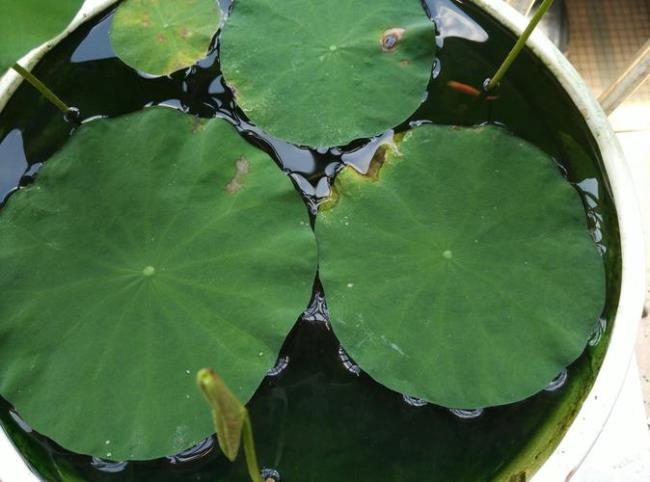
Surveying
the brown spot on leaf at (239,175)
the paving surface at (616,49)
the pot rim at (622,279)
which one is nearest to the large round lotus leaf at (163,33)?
the brown spot on leaf at (239,175)

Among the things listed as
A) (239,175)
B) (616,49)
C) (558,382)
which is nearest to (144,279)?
(239,175)

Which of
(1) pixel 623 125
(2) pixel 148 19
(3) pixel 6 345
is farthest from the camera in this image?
(1) pixel 623 125

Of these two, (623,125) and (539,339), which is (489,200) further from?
(623,125)

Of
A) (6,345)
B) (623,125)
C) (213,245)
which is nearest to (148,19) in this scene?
(213,245)

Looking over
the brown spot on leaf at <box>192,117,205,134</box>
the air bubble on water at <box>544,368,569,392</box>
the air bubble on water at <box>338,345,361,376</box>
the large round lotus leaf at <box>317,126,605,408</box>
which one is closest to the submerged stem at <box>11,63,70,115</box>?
the brown spot on leaf at <box>192,117,205,134</box>

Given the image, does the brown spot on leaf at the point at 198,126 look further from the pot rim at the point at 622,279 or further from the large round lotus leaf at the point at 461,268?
the pot rim at the point at 622,279

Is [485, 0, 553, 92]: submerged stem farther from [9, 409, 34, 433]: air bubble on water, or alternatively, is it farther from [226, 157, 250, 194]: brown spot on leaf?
[9, 409, 34, 433]: air bubble on water
